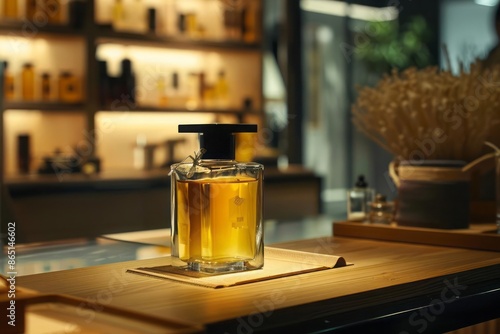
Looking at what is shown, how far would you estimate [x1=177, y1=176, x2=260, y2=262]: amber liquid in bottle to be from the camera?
1134mm

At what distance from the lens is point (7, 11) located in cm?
425

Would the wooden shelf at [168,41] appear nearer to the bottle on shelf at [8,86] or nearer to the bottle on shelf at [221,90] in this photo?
the bottle on shelf at [221,90]

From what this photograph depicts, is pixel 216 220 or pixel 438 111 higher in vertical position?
pixel 438 111

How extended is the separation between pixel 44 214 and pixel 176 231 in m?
2.64

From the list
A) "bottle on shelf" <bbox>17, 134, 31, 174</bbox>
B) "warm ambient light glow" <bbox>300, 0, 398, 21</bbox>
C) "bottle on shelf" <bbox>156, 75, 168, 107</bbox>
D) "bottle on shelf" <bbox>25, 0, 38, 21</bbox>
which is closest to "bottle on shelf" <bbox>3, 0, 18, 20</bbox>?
"bottle on shelf" <bbox>25, 0, 38, 21</bbox>

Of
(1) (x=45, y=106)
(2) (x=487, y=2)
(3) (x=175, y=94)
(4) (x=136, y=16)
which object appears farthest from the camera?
(2) (x=487, y=2)

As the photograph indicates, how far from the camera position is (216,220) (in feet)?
3.72

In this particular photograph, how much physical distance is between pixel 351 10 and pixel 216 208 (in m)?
7.72

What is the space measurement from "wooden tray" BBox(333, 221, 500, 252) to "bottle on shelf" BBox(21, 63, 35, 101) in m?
3.08

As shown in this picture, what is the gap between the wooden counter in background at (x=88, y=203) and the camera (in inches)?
143

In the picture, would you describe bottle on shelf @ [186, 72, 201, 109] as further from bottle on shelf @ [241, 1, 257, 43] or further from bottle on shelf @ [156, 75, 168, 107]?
bottle on shelf @ [241, 1, 257, 43]

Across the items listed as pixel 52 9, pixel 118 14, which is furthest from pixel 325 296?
pixel 118 14

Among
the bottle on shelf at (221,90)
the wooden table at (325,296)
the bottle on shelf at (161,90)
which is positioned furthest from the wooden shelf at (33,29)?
the wooden table at (325,296)

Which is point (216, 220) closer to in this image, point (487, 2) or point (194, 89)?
point (194, 89)
